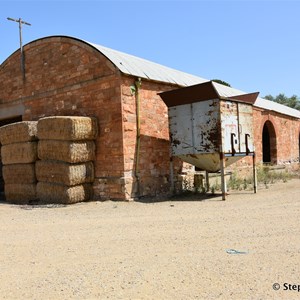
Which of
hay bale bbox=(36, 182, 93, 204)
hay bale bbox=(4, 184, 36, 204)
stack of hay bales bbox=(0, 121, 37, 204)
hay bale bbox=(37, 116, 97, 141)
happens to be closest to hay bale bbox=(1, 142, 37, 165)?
stack of hay bales bbox=(0, 121, 37, 204)

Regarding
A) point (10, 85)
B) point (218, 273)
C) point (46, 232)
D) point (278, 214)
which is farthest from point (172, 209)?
point (10, 85)

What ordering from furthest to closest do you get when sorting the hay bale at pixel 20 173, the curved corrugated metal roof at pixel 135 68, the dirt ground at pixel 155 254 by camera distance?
the hay bale at pixel 20 173, the curved corrugated metal roof at pixel 135 68, the dirt ground at pixel 155 254

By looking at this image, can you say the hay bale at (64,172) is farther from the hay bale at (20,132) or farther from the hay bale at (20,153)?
the hay bale at (20,132)

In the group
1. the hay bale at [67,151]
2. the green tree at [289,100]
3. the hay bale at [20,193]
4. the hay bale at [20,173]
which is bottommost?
Answer: the hay bale at [20,193]

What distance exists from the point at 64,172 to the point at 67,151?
57cm

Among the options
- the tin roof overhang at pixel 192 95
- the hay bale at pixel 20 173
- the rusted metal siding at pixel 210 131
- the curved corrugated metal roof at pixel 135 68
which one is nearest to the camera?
the tin roof overhang at pixel 192 95

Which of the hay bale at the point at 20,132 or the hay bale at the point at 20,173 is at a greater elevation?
the hay bale at the point at 20,132

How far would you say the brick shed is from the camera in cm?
971

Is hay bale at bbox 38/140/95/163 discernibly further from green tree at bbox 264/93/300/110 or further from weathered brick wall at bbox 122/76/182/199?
green tree at bbox 264/93/300/110

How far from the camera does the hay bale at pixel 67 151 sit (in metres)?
9.25

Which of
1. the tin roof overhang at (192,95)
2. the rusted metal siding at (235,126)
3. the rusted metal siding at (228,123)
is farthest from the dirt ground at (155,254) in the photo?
the tin roof overhang at (192,95)

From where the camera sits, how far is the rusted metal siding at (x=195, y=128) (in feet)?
30.6

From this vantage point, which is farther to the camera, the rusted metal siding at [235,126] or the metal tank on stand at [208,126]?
the rusted metal siding at [235,126]

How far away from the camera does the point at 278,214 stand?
6.44m
